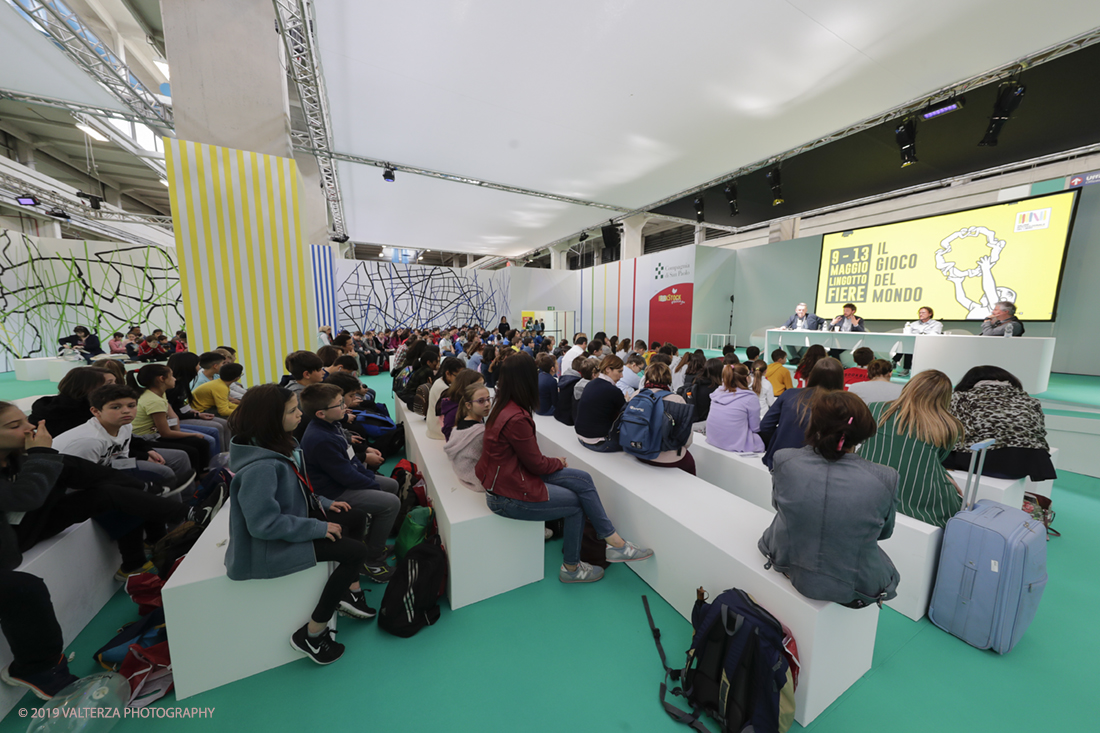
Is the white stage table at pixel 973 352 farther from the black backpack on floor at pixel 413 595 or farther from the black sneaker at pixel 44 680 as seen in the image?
the black sneaker at pixel 44 680

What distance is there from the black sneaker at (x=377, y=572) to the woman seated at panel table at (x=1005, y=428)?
3358 millimetres

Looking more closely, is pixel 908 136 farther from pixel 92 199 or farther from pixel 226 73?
pixel 92 199

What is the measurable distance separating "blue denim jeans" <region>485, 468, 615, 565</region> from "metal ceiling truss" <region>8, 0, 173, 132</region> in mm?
6446

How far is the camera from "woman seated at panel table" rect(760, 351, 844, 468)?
7.98ft

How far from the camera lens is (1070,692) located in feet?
5.23

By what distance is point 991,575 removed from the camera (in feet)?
5.70

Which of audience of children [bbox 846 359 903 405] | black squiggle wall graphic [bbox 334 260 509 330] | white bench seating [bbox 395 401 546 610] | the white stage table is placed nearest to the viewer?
white bench seating [bbox 395 401 546 610]

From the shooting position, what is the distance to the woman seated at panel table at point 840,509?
1351 mm

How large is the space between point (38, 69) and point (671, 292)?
1206 cm

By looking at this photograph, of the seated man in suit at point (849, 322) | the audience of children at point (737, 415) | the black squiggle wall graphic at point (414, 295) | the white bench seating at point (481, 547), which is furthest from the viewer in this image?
the black squiggle wall graphic at point (414, 295)

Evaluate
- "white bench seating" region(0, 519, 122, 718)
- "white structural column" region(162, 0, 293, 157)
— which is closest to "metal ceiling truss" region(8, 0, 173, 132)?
"white structural column" region(162, 0, 293, 157)

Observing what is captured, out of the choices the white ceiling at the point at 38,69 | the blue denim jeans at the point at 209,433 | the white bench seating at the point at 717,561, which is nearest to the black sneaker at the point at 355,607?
the white bench seating at the point at 717,561

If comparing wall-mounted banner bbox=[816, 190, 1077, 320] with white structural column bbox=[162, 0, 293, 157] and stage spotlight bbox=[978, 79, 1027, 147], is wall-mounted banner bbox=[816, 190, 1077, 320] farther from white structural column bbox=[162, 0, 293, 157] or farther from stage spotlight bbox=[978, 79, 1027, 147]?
white structural column bbox=[162, 0, 293, 157]

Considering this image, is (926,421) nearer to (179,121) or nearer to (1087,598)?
(1087,598)
